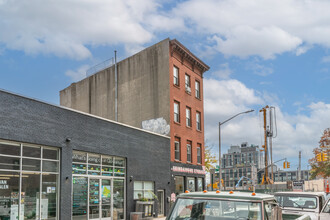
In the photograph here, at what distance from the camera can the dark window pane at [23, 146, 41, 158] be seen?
55.5ft

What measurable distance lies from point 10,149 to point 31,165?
1286 mm

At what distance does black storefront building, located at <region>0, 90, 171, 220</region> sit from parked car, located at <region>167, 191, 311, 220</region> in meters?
11.2

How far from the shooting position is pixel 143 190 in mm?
25719

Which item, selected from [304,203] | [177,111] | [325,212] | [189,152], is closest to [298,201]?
[304,203]

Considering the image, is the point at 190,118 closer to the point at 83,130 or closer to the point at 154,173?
the point at 154,173

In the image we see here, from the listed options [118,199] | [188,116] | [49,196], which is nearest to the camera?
[49,196]

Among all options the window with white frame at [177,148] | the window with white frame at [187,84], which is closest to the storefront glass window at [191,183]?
the window with white frame at [177,148]

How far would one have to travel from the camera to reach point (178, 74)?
32.1m

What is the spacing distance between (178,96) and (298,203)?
19827 millimetres

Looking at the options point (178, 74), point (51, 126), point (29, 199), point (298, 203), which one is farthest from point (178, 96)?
point (298, 203)

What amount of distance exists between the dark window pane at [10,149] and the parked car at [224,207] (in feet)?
37.0

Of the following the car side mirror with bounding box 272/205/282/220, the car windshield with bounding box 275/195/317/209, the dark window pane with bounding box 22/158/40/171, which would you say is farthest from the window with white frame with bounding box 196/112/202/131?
the car side mirror with bounding box 272/205/282/220

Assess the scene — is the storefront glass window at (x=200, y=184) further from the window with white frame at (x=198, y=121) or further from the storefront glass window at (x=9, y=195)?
the storefront glass window at (x=9, y=195)

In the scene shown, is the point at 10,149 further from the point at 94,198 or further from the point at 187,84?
the point at 187,84
